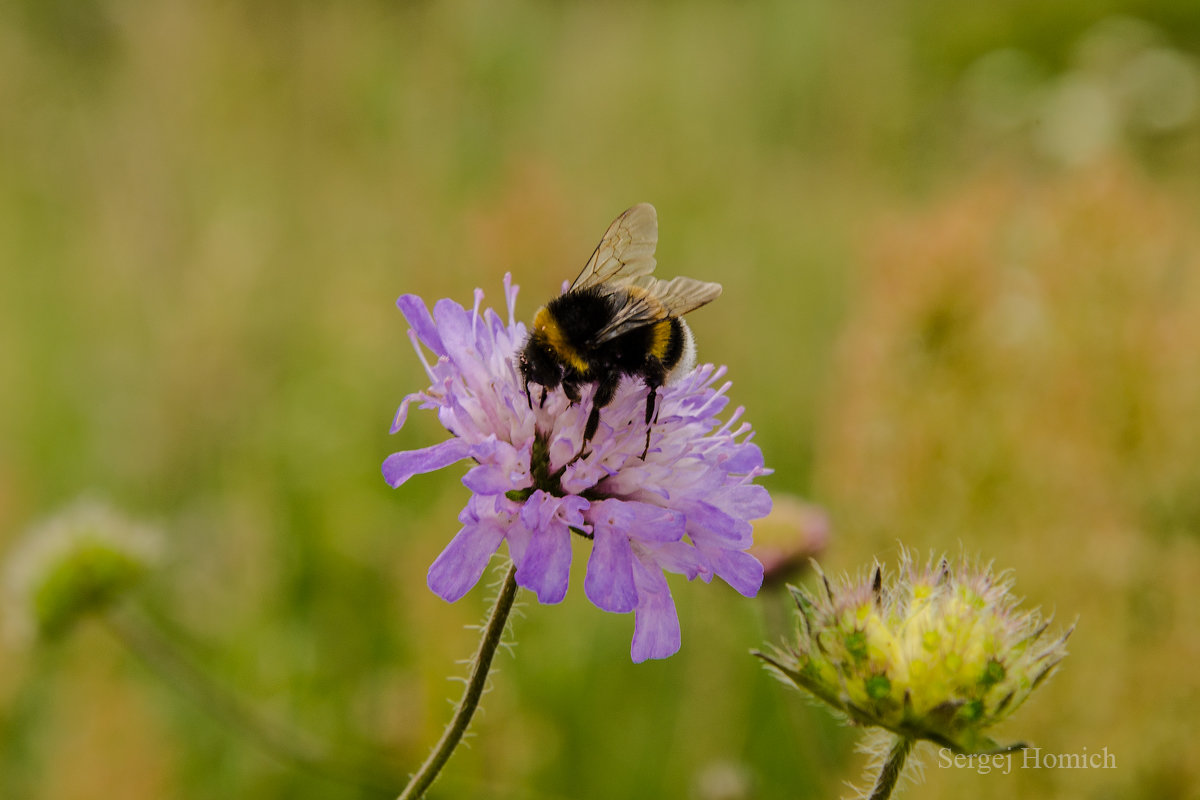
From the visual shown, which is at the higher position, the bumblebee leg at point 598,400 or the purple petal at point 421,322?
the purple petal at point 421,322

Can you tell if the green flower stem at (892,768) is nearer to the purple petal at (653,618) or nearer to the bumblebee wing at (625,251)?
the purple petal at (653,618)

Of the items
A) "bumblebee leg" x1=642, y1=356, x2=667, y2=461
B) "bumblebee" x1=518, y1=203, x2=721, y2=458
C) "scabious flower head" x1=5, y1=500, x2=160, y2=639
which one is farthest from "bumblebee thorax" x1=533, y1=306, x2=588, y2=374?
"scabious flower head" x1=5, y1=500, x2=160, y2=639

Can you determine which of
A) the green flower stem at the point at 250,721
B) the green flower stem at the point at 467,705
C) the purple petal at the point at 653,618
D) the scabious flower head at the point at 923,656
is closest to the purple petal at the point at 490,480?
the green flower stem at the point at 467,705

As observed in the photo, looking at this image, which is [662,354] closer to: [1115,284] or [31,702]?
[1115,284]

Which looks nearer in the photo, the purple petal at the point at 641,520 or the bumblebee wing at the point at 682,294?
the purple petal at the point at 641,520

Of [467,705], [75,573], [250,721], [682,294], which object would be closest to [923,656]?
[467,705]
